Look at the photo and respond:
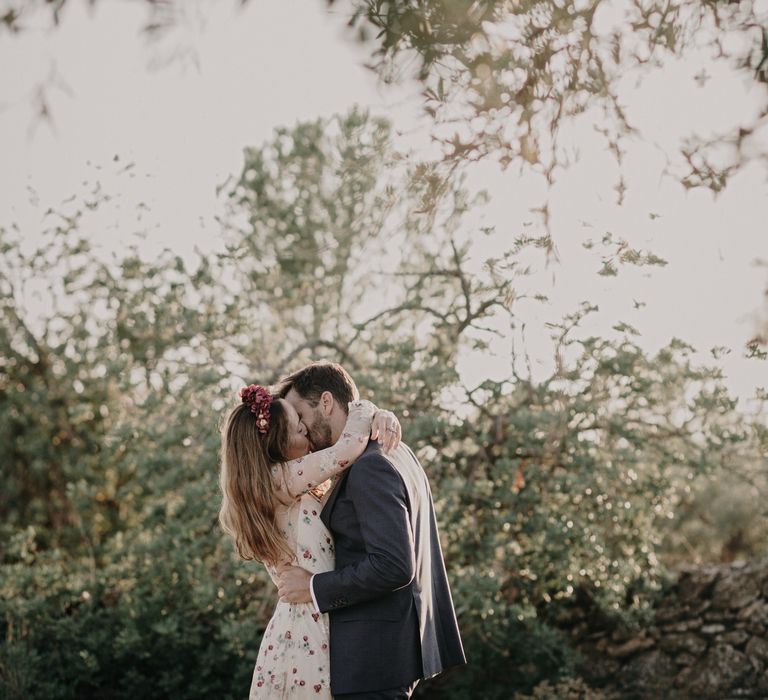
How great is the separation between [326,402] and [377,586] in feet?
2.35

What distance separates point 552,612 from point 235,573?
7.13 ft

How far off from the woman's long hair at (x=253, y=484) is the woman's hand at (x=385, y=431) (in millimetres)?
306

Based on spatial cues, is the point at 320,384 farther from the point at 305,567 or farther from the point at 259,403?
the point at 305,567

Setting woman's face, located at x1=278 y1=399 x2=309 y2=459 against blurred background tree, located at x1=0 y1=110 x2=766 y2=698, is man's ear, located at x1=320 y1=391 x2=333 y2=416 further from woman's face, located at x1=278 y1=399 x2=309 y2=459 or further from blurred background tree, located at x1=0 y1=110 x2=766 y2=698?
blurred background tree, located at x1=0 y1=110 x2=766 y2=698

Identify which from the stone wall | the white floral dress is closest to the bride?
the white floral dress

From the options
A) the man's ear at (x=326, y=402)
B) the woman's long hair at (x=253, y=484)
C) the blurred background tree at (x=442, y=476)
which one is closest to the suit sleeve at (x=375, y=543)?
the woman's long hair at (x=253, y=484)

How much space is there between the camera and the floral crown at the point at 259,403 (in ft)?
9.82

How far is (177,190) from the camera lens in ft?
24.4

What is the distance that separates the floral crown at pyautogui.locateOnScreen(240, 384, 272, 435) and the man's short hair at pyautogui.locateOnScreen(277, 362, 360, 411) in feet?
0.43

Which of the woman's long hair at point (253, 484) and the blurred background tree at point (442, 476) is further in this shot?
the blurred background tree at point (442, 476)

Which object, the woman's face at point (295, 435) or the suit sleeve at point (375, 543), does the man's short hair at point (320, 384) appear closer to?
the woman's face at point (295, 435)

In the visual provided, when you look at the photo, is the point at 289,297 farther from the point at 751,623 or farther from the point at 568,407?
the point at 751,623

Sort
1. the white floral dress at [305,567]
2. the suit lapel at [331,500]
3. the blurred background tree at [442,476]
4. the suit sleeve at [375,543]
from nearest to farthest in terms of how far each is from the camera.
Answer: the suit sleeve at [375,543] → the white floral dress at [305,567] → the suit lapel at [331,500] → the blurred background tree at [442,476]

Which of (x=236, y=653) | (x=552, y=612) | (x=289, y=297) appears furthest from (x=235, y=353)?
(x=552, y=612)
